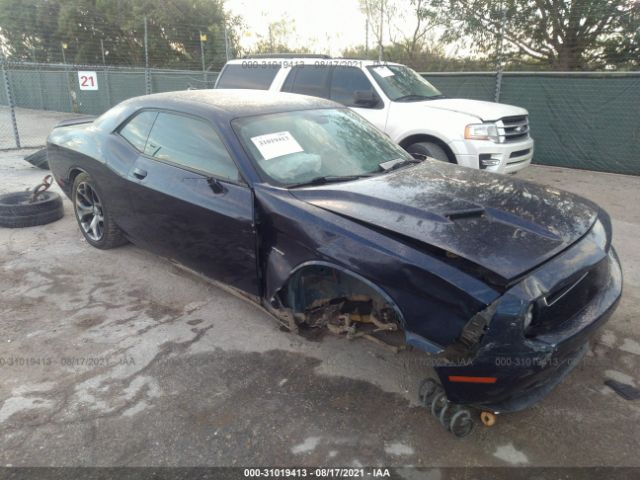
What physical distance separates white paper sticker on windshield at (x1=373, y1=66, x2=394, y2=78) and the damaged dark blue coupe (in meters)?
3.11

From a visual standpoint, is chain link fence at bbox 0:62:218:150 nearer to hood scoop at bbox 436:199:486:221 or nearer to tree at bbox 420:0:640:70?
tree at bbox 420:0:640:70

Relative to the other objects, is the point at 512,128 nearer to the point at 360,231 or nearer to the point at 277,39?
the point at 360,231

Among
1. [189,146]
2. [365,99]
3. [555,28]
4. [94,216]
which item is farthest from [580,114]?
[94,216]

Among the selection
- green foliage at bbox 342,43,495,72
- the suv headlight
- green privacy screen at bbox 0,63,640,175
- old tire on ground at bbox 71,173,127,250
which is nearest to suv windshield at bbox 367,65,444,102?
the suv headlight

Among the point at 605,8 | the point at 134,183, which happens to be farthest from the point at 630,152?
the point at 134,183

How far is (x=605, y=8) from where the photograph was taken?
397 inches

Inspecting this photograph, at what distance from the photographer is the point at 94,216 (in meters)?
4.68

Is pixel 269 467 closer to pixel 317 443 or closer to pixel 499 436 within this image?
pixel 317 443

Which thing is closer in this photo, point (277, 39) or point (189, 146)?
point (189, 146)

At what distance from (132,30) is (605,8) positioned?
838 inches

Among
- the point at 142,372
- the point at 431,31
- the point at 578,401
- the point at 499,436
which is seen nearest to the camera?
the point at 499,436

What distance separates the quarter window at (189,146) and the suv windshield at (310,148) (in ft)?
0.64

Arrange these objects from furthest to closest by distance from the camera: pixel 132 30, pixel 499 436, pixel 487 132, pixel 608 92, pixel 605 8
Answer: pixel 132 30 → pixel 605 8 → pixel 608 92 → pixel 487 132 → pixel 499 436

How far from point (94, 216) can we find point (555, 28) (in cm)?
1103
